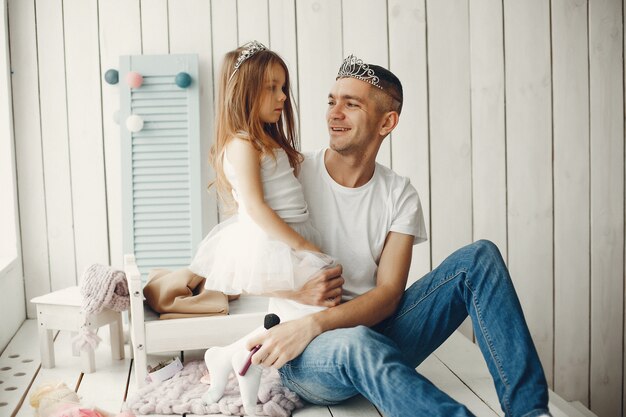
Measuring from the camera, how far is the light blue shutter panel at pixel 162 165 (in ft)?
9.46

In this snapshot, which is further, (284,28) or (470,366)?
(284,28)

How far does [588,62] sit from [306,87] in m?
1.29

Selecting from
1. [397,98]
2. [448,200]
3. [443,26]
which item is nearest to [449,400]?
[397,98]

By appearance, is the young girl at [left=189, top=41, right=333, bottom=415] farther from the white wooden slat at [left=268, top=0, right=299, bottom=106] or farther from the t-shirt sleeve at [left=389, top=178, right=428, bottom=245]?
the white wooden slat at [left=268, top=0, right=299, bottom=106]

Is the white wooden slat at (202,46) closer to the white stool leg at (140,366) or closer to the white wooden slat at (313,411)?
the white stool leg at (140,366)

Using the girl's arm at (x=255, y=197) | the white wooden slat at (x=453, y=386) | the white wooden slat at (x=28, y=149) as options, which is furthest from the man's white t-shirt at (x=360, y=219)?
the white wooden slat at (x=28, y=149)

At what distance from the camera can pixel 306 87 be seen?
9.98 feet

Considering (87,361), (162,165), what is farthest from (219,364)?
(162,165)

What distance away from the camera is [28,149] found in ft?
9.89

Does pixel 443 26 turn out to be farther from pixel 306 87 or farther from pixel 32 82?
pixel 32 82

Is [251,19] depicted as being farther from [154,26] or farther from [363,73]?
[363,73]

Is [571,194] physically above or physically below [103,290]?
above

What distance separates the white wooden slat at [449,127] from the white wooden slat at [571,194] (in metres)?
0.42

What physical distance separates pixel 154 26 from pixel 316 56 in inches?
27.8
